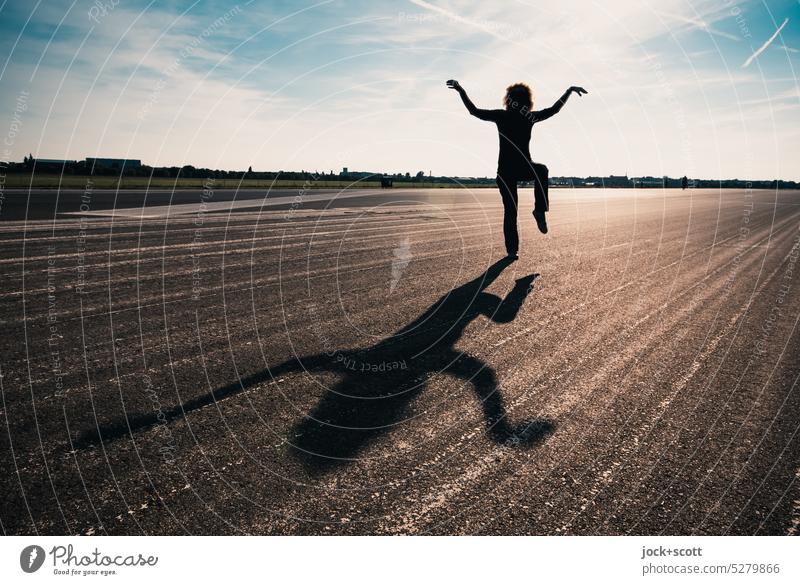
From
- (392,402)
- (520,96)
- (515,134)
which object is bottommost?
(392,402)

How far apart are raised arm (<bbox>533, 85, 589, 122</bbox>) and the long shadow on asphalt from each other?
14.2ft

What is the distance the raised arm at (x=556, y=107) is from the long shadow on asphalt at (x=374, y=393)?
432 cm

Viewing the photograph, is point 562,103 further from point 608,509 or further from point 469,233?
point 608,509

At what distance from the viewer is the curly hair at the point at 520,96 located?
362 inches

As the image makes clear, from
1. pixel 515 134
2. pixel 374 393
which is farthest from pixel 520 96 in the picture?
pixel 374 393

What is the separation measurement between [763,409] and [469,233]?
1068 cm

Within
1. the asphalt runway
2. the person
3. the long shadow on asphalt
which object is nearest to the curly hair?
the person

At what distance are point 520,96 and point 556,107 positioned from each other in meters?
0.62

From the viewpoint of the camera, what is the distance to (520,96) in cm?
921

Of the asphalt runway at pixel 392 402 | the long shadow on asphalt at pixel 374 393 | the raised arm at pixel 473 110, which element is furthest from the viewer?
the raised arm at pixel 473 110

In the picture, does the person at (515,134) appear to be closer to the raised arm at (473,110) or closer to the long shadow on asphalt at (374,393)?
the raised arm at (473,110)

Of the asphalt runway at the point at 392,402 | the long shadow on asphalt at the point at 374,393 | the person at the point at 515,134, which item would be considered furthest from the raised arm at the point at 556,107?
the long shadow on asphalt at the point at 374,393

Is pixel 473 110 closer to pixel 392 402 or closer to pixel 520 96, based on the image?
pixel 520 96

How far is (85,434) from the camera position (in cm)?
326
